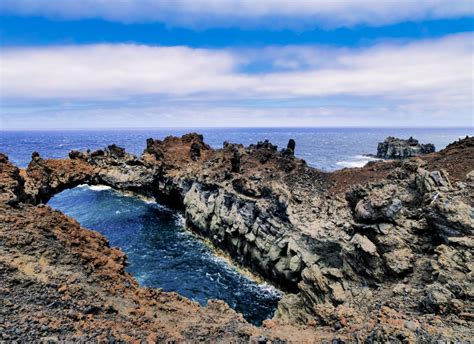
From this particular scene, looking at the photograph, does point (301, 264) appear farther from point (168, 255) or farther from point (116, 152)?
point (116, 152)

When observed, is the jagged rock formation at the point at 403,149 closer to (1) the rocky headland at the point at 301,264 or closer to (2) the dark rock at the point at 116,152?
(1) the rocky headland at the point at 301,264

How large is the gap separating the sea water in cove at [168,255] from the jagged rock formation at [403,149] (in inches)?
3211

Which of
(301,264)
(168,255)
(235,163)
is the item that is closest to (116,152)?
(235,163)

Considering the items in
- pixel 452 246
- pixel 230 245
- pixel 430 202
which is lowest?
pixel 230 245

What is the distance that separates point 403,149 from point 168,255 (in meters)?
92.3

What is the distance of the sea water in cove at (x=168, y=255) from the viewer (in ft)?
99.2

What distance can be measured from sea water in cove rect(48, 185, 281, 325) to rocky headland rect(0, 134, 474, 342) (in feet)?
9.85

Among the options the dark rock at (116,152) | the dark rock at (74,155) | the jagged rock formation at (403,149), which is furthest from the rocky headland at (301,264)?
the jagged rock formation at (403,149)

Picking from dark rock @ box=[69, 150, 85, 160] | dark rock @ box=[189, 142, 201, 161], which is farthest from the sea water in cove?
dark rock @ box=[189, 142, 201, 161]

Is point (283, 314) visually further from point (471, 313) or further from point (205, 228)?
point (205, 228)

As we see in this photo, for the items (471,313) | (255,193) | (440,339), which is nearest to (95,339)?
(440,339)

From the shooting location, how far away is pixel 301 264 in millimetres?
28688

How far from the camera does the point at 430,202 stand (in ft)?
66.4

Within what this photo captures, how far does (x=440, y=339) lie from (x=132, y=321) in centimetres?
1195
